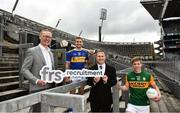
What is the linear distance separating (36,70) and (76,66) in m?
1.95

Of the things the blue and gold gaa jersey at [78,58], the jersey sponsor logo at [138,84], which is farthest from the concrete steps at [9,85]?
the jersey sponsor logo at [138,84]

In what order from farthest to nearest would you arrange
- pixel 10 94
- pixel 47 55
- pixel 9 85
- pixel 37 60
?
pixel 9 85 < pixel 10 94 < pixel 47 55 < pixel 37 60

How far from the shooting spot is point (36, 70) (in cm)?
433

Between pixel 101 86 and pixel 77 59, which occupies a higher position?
pixel 77 59

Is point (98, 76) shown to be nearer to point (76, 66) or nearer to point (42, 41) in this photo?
point (42, 41)

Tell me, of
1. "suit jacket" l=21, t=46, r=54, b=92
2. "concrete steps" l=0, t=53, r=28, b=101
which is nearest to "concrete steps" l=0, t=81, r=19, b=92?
"concrete steps" l=0, t=53, r=28, b=101

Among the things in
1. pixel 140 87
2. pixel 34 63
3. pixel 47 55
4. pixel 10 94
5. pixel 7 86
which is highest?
pixel 47 55

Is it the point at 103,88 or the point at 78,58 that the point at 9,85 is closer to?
the point at 78,58


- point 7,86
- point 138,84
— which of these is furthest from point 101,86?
point 7,86

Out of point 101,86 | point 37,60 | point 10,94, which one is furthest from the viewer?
Result: point 10,94

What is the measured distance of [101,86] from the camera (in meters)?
4.96

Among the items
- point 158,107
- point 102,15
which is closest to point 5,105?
point 158,107

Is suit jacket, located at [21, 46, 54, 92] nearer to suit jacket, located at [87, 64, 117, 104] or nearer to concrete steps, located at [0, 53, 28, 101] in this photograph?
suit jacket, located at [87, 64, 117, 104]

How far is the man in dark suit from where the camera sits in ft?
16.2
